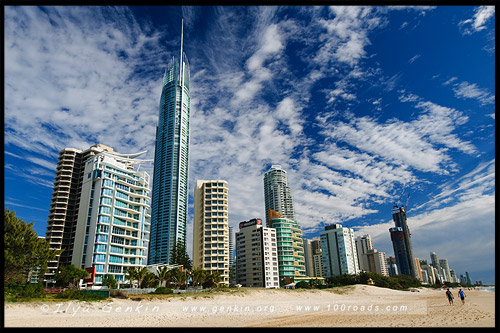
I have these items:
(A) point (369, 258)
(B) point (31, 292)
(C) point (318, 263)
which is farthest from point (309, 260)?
(B) point (31, 292)

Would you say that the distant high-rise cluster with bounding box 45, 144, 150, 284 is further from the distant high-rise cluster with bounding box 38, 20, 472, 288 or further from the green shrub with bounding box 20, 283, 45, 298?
the green shrub with bounding box 20, 283, 45, 298

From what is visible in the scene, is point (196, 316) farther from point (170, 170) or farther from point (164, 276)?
point (170, 170)

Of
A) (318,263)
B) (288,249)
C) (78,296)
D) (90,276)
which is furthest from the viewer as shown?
(318,263)

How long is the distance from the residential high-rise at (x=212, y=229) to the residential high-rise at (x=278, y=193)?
103 meters

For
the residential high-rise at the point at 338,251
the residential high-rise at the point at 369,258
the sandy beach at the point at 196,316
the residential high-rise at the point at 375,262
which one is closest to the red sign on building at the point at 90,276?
the sandy beach at the point at 196,316

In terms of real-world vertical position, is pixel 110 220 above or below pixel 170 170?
below

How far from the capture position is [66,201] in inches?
2876

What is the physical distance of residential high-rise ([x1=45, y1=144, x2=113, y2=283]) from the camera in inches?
2741

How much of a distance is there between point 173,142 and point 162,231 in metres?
37.3

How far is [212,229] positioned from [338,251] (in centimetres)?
6362
